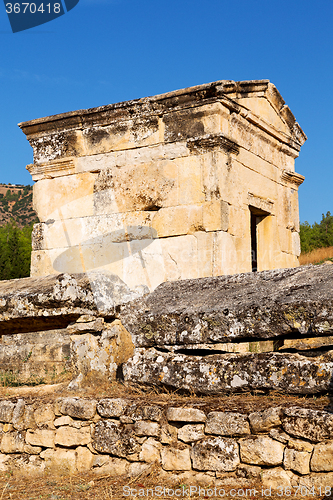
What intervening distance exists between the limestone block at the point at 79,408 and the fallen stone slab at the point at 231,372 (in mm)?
291

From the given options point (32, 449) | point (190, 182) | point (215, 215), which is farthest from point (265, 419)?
point (190, 182)

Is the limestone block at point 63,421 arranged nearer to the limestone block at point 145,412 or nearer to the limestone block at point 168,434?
the limestone block at point 145,412

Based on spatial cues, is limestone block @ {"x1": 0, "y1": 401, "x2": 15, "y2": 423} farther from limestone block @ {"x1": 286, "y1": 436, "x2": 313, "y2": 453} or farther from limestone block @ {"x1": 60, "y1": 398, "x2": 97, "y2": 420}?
limestone block @ {"x1": 286, "y1": 436, "x2": 313, "y2": 453}

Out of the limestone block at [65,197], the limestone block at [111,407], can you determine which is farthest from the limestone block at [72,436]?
the limestone block at [65,197]

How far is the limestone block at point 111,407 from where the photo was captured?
10.0ft

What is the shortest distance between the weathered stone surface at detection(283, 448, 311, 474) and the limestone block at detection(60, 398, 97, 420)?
3.95 feet

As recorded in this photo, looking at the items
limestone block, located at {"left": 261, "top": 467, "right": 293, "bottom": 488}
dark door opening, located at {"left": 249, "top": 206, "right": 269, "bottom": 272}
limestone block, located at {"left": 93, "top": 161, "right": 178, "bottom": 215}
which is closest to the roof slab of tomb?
limestone block, located at {"left": 93, "top": 161, "right": 178, "bottom": 215}

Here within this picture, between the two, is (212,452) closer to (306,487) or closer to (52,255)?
(306,487)

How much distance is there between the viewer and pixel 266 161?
7.92 metres

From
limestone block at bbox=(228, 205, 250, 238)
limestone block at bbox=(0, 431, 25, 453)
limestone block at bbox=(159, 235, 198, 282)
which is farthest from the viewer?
limestone block at bbox=(228, 205, 250, 238)

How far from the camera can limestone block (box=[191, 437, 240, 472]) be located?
2.68m

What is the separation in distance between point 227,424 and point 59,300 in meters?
1.38

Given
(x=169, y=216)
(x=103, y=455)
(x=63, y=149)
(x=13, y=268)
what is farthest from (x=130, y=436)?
(x=13, y=268)

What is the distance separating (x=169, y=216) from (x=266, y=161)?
211cm
